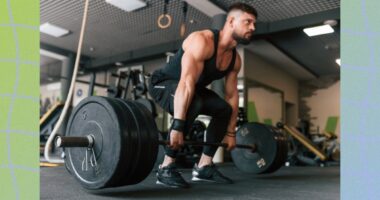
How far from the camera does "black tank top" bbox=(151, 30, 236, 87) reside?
1.67 metres

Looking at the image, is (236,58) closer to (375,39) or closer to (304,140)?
(375,39)

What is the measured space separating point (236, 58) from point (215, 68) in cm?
17

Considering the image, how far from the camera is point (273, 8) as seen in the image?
13.6 ft

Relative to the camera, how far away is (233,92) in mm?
1858

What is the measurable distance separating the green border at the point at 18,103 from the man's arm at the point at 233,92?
4.29 feet

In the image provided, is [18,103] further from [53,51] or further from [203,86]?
[53,51]

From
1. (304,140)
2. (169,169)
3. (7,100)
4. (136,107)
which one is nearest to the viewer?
(7,100)

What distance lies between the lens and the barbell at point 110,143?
118 cm

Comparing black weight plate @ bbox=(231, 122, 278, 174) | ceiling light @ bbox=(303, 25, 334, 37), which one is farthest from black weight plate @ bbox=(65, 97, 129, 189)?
ceiling light @ bbox=(303, 25, 334, 37)

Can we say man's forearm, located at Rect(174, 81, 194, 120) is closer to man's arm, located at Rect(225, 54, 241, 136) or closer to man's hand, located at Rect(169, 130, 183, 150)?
man's hand, located at Rect(169, 130, 183, 150)

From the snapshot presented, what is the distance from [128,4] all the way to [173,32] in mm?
1113

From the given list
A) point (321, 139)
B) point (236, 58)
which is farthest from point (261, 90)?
point (236, 58)

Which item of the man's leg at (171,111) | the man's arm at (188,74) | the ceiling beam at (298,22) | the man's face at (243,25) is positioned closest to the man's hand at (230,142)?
the man's leg at (171,111)

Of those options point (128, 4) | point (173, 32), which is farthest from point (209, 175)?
point (173, 32)
